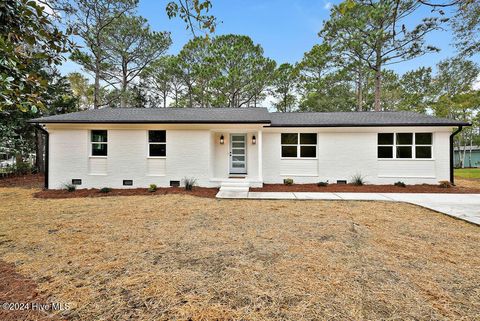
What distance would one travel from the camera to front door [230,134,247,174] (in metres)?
10.6

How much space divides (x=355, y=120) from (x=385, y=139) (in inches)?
61.7

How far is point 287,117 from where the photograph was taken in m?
11.5

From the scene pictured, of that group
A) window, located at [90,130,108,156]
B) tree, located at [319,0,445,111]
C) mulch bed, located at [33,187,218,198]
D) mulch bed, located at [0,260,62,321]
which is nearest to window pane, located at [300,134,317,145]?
mulch bed, located at [33,187,218,198]

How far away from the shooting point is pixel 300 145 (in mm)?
10328

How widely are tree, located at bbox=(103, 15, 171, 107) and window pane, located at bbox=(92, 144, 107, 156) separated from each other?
9482 mm

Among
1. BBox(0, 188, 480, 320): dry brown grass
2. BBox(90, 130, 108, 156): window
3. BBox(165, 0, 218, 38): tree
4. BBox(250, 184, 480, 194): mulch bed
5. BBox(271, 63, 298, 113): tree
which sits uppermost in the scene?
BBox(271, 63, 298, 113): tree

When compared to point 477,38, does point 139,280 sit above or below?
below

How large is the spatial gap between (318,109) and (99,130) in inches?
770

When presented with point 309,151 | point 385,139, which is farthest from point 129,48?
point 385,139

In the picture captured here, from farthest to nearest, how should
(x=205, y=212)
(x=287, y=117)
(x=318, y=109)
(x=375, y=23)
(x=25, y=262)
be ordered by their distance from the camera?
(x=318, y=109) < (x=375, y=23) < (x=287, y=117) < (x=205, y=212) < (x=25, y=262)

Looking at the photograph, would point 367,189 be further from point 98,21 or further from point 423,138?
point 98,21

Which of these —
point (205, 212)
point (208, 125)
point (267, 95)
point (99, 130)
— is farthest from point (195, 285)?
point (267, 95)

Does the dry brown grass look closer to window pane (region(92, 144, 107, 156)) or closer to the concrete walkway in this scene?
the concrete walkway

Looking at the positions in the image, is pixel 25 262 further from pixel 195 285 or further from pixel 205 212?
pixel 205 212
